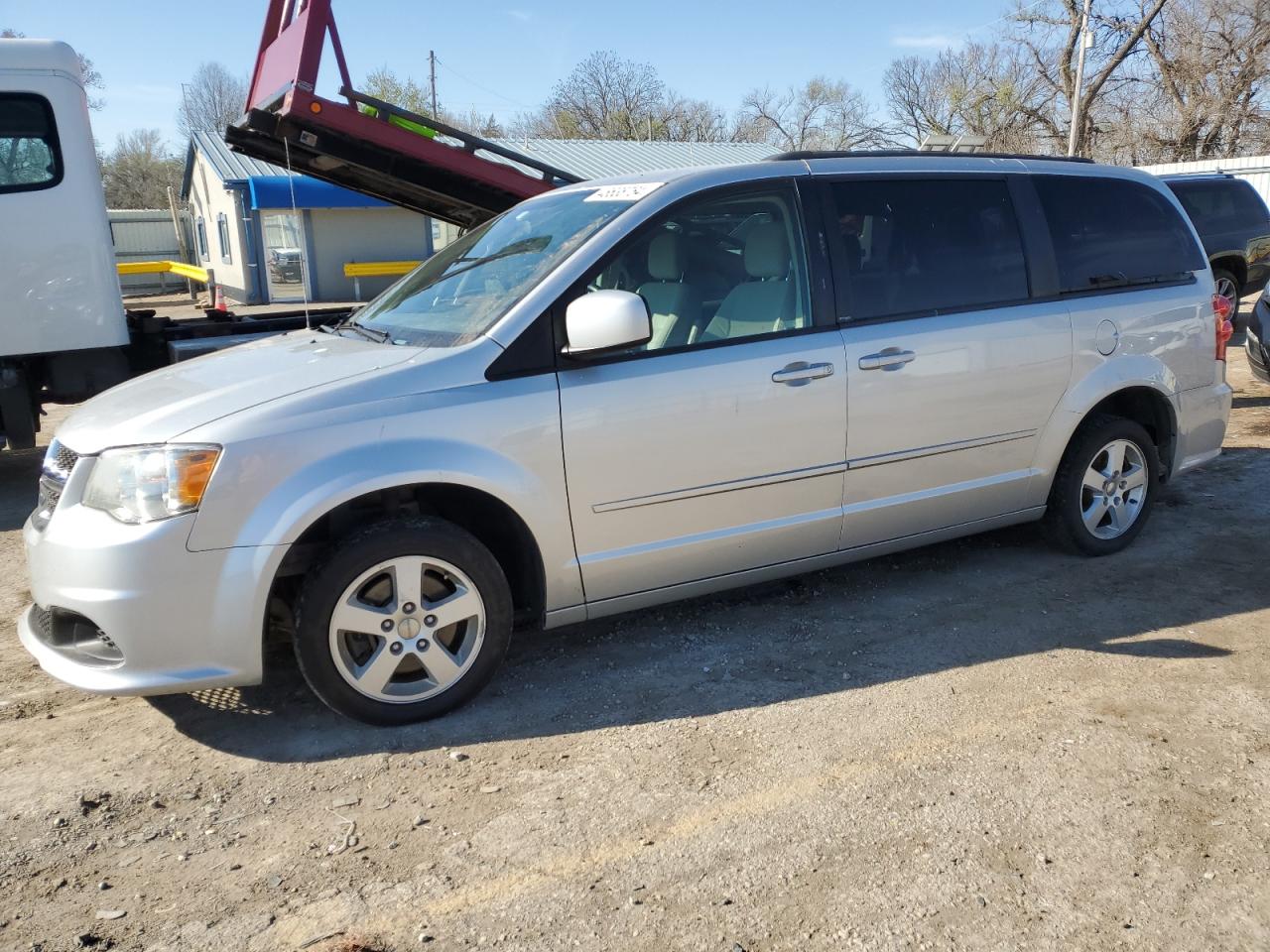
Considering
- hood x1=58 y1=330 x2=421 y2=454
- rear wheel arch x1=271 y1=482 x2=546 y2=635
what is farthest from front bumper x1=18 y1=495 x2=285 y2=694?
hood x1=58 y1=330 x2=421 y2=454

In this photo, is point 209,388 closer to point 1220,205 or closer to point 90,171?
point 90,171

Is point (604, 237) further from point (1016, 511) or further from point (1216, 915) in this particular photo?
point (1216, 915)

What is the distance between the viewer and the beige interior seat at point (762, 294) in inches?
156

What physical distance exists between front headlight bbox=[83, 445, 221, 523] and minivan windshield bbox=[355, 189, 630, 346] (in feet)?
3.11

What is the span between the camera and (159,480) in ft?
10.2

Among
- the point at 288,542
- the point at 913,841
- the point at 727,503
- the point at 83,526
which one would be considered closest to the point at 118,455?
the point at 83,526

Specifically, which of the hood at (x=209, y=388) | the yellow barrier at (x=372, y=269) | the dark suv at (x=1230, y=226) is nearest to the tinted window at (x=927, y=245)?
the hood at (x=209, y=388)

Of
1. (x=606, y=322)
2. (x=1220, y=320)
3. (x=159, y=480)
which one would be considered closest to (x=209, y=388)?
(x=159, y=480)

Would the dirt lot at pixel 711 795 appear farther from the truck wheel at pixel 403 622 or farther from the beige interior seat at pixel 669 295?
the beige interior seat at pixel 669 295

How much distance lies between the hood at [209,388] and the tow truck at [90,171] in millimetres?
3140

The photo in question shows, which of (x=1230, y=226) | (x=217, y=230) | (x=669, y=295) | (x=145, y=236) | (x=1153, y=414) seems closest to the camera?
(x=669, y=295)

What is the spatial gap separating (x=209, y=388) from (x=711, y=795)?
7.24ft

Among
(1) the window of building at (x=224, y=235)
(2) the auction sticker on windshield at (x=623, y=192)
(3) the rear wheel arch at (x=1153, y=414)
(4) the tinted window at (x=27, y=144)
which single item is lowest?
(3) the rear wheel arch at (x=1153, y=414)

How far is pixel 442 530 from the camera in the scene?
11.2ft
